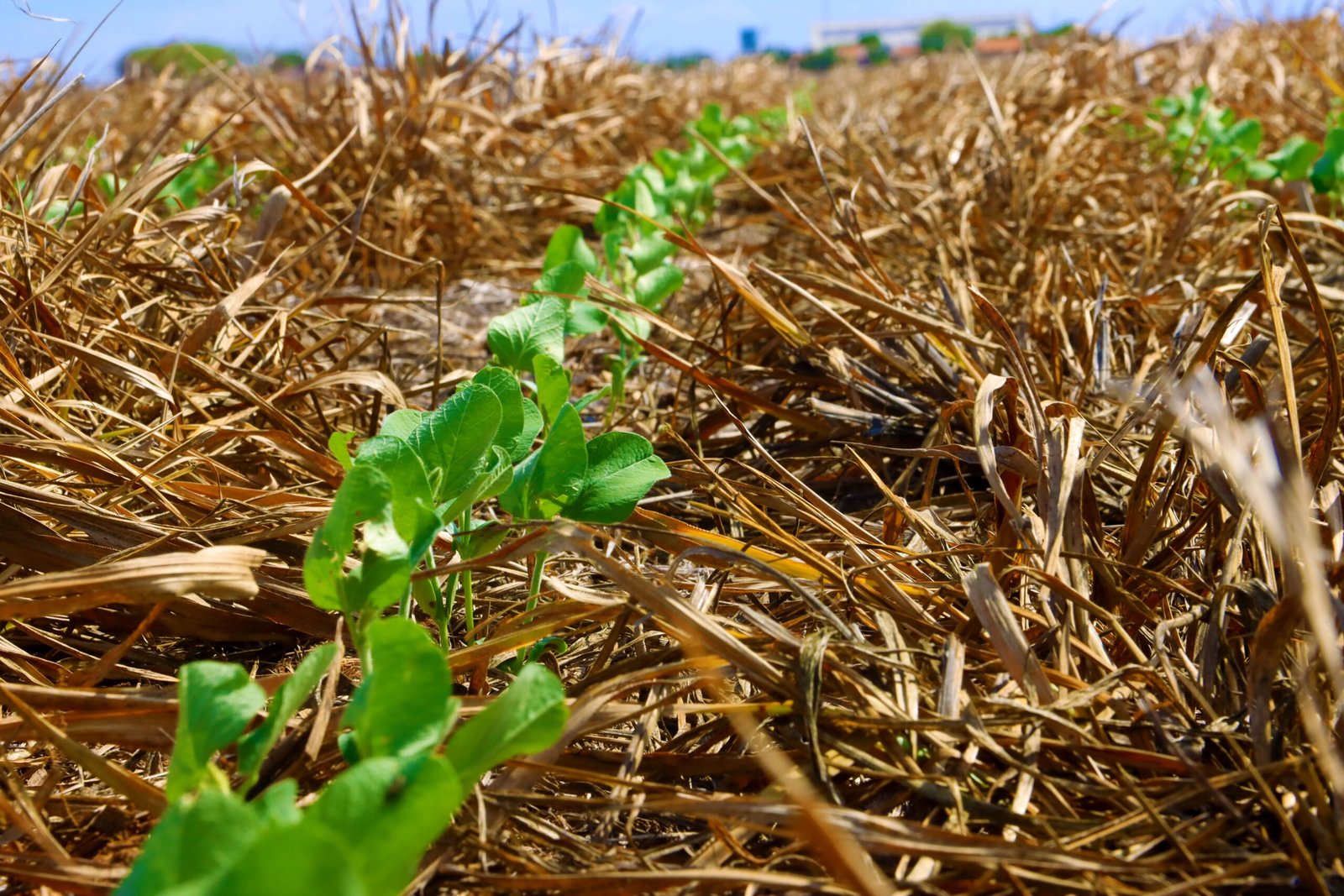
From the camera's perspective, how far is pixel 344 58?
2910 millimetres

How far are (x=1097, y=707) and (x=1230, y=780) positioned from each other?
0.10 metres

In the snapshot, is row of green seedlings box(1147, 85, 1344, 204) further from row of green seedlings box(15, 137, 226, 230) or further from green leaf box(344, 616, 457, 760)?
green leaf box(344, 616, 457, 760)

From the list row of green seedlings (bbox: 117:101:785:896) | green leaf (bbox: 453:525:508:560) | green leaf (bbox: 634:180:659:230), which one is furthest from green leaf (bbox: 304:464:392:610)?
green leaf (bbox: 634:180:659:230)

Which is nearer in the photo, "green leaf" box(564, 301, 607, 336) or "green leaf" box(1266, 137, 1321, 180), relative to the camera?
"green leaf" box(564, 301, 607, 336)

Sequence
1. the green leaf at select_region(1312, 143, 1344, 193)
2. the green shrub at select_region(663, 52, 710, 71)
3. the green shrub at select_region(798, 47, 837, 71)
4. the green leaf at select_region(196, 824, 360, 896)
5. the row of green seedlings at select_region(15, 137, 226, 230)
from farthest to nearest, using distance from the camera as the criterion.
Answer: the green shrub at select_region(798, 47, 837, 71), the green shrub at select_region(663, 52, 710, 71), the green leaf at select_region(1312, 143, 1344, 193), the row of green seedlings at select_region(15, 137, 226, 230), the green leaf at select_region(196, 824, 360, 896)

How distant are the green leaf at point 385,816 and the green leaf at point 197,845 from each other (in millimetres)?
30

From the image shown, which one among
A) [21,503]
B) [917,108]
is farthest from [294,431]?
[917,108]

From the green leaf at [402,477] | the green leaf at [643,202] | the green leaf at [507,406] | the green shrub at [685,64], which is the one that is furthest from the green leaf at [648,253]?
the green shrub at [685,64]

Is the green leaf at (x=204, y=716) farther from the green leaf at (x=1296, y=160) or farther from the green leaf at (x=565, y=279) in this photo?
the green leaf at (x=1296, y=160)

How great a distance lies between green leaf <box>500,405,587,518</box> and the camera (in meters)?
0.76

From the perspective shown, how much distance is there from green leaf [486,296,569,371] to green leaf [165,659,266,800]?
0.53 meters

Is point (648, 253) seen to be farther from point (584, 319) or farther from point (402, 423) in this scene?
point (402, 423)

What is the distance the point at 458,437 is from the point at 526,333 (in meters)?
0.33

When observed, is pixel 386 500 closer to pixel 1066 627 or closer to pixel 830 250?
pixel 1066 627
